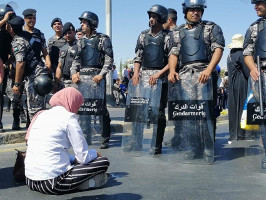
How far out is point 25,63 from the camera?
686cm

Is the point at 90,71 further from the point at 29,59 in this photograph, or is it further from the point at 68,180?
the point at 68,180

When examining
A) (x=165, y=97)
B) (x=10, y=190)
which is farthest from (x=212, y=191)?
(x=165, y=97)

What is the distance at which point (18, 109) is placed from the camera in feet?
25.6

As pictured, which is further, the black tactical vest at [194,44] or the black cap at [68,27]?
the black cap at [68,27]

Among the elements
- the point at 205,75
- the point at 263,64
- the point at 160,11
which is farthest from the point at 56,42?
the point at 263,64

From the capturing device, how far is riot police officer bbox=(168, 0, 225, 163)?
5496mm

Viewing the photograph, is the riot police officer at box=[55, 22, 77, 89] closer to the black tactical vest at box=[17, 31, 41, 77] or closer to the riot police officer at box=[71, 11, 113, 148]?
the black tactical vest at box=[17, 31, 41, 77]

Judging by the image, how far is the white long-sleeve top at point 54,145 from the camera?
393cm

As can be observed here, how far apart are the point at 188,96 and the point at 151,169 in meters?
1.04

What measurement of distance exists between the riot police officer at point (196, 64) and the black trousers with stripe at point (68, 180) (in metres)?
→ 1.80

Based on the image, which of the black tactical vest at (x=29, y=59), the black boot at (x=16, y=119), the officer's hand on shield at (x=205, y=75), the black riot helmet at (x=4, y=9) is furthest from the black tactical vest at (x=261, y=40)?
the black boot at (x=16, y=119)

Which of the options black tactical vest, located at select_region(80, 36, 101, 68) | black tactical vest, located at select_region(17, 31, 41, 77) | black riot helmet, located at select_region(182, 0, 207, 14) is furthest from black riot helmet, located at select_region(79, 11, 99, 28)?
black riot helmet, located at select_region(182, 0, 207, 14)

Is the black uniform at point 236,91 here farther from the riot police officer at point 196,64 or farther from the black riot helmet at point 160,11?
the riot police officer at point 196,64

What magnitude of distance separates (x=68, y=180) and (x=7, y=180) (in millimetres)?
981
